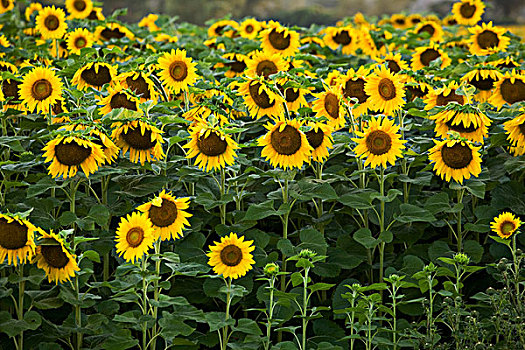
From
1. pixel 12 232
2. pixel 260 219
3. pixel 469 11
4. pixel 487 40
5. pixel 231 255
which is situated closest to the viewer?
pixel 12 232

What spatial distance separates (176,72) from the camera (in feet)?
11.3

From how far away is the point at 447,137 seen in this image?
2.96 meters

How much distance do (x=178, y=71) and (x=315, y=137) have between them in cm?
83

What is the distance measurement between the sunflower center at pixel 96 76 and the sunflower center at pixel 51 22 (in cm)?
158

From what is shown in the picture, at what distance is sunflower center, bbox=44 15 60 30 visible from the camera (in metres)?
4.80

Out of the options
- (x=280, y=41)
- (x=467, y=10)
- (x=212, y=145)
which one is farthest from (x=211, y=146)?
(x=467, y=10)

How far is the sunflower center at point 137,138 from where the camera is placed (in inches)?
114

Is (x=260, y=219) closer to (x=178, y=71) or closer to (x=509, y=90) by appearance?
(x=178, y=71)

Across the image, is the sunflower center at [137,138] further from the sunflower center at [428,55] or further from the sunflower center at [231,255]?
the sunflower center at [428,55]

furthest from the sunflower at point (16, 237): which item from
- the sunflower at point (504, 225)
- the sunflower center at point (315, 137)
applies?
the sunflower at point (504, 225)

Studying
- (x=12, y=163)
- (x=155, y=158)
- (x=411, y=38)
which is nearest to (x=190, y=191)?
(x=155, y=158)

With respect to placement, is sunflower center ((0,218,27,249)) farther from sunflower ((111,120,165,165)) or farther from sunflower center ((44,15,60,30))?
sunflower center ((44,15,60,30))

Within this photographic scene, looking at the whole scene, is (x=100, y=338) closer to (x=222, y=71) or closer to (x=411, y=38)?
(x=222, y=71)

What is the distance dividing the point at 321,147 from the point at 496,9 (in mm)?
8034
